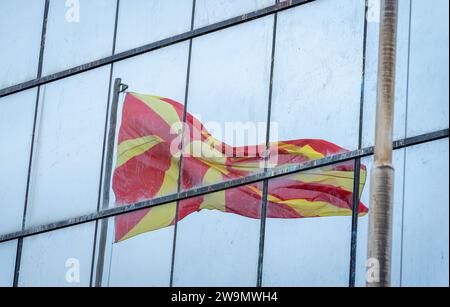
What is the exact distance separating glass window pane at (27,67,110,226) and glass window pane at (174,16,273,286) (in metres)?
2.04

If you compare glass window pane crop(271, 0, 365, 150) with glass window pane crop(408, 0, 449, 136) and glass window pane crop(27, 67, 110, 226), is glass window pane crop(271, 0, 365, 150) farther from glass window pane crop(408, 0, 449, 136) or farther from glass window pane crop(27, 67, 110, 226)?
glass window pane crop(27, 67, 110, 226)

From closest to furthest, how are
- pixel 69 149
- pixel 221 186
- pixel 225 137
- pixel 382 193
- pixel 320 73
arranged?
1. pixel 382 193
2. pixel 320 73
3. pixel 221 186
4. pixel 225 137
5. pixel 69 149

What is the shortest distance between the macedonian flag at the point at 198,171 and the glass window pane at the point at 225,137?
0.05m

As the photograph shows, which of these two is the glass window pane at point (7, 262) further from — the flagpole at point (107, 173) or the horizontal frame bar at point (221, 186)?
the flagpole at point (107, 173)

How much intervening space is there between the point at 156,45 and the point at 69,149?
97.7 inches

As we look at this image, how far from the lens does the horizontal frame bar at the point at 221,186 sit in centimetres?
1925

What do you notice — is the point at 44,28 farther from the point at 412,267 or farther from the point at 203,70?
the point at 412,267

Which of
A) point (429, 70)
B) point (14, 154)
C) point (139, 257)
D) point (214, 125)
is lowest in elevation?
point (139, 257)

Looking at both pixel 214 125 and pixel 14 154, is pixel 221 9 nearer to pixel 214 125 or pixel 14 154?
pixel 214 125

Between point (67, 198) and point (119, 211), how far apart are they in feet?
4.26

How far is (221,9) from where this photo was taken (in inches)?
872

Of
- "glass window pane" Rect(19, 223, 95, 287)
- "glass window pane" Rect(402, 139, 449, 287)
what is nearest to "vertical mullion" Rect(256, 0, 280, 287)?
"glass window pane" Rect(402, 139, 449, 287)

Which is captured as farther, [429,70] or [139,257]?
[139,257]

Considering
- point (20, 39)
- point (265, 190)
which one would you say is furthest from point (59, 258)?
point (20, 39)
